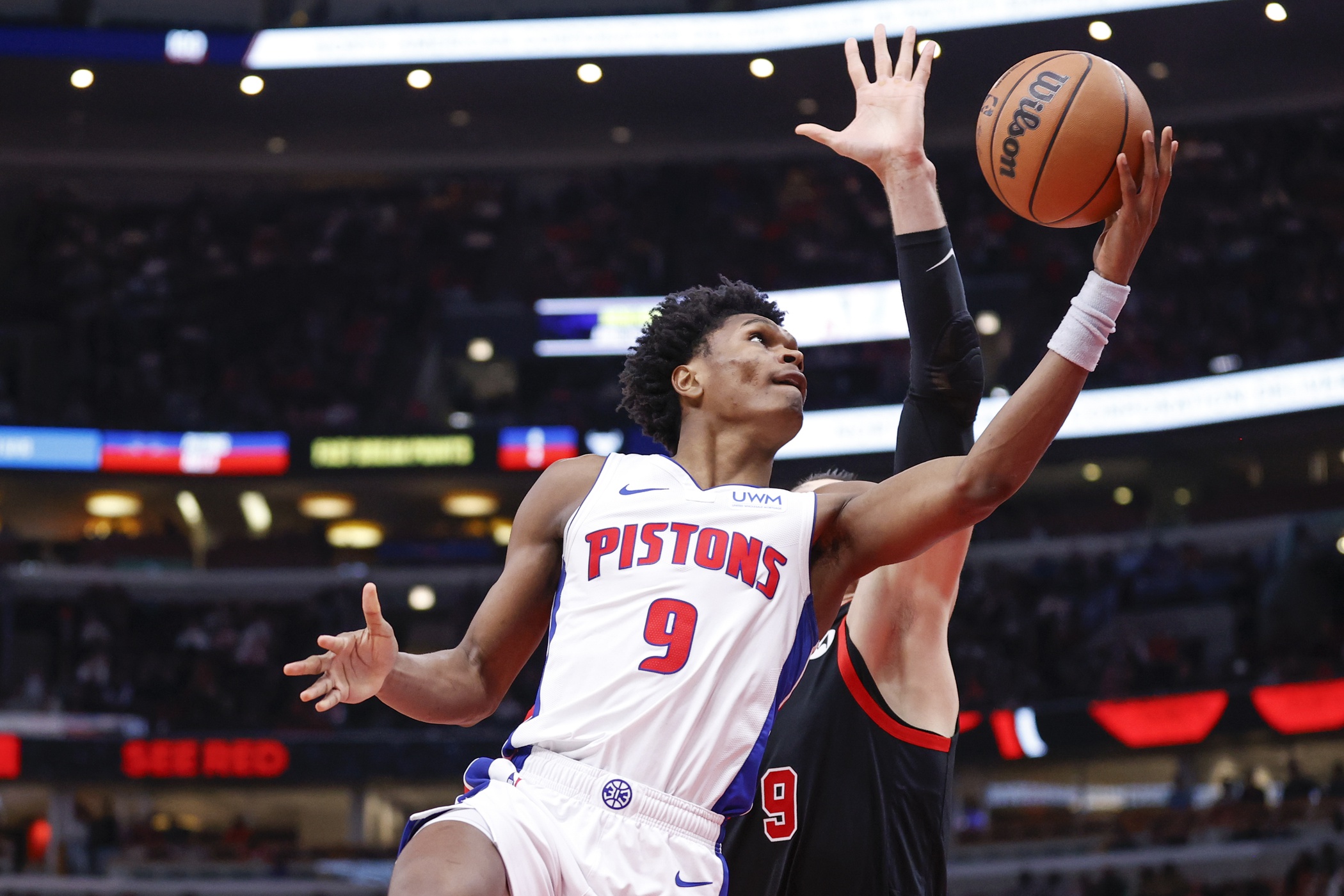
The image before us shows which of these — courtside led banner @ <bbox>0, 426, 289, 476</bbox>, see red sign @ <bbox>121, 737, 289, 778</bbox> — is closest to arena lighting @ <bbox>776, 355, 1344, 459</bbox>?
courtside led banner @ <bbox>0, 426, 289, 476</bbox>

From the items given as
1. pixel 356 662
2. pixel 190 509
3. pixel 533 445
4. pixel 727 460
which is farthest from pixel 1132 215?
pixel 190 509

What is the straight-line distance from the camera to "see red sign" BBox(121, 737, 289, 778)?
1761 cm

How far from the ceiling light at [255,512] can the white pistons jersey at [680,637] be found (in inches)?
763

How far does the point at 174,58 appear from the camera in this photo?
66.4ft

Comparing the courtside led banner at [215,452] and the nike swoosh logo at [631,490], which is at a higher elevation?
the courtside led banner at [215,452]

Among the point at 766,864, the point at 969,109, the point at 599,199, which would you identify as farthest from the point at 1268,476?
the point at 766,864

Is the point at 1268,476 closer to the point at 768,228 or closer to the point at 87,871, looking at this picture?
the point at 768,228

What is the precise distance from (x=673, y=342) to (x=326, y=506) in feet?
63.1

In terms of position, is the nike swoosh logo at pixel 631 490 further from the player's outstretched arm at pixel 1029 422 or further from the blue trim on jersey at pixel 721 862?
the blue trim on jersey at pixel 721 862

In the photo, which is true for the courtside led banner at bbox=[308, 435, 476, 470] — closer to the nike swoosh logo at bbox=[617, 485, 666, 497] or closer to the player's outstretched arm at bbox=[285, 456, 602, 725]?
the player's outstretched arm at bbox=[285, 456, 602, 725]

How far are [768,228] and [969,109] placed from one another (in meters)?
3.67

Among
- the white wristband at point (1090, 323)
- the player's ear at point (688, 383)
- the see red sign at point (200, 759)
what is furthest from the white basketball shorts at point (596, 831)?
the see red sign at point (200, 759)

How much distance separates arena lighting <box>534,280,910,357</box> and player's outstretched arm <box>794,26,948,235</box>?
53.2 ft

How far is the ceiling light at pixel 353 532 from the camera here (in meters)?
22.6
